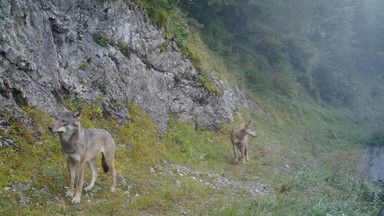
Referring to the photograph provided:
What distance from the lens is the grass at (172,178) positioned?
565 cm

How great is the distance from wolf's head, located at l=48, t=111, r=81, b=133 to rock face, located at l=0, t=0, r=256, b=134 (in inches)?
75.5

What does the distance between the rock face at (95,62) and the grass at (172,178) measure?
23.5 inches

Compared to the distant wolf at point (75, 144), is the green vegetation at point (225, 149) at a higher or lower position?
lower

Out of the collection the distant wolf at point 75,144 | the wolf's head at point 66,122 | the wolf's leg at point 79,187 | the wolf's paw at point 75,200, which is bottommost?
the wolf's paw at point 75,200

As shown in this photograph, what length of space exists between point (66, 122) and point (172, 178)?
3.63 meters

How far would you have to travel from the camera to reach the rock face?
7.34 m

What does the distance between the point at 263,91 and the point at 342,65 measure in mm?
18811

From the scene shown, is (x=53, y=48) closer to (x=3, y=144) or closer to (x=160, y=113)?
(x=3, y=144)

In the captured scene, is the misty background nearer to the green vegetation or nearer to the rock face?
the green vegetation

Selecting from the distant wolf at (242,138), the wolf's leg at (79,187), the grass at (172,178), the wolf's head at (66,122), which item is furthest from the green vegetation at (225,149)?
the wolf's head at (66,122)

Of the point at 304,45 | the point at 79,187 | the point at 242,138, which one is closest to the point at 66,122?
the point at 79,187

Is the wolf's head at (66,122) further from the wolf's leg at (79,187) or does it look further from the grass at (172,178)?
the grass at (172,178)

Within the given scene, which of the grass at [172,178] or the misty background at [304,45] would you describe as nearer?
the grass at [172,178]

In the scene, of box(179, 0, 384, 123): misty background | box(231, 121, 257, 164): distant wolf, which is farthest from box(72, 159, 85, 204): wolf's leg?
box(179, 0, 384, 123): misty background
